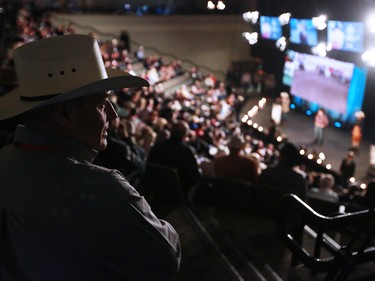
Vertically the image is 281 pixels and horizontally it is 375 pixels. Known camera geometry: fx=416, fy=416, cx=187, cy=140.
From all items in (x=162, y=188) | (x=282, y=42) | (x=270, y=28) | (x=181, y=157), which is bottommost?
(x=162, y=188)

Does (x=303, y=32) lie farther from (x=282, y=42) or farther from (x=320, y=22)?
(x=320, y=22)

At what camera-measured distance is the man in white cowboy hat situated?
113 cm

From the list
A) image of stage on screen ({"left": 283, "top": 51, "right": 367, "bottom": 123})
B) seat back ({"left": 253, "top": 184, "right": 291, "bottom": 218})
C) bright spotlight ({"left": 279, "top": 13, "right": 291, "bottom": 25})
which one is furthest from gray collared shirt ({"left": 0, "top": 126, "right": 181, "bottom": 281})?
bright spotlight ({"left": 279, "top": 13, "right": 291, "bottom": 25})

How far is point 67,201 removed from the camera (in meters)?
1.13

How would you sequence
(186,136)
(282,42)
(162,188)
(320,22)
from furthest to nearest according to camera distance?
(282,42)
(320,22)
(186,136)
(162,188)

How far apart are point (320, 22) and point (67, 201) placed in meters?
16.8

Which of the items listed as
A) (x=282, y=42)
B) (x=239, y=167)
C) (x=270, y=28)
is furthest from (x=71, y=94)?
(x=270, y=28)

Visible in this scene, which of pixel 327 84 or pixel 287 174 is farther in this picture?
pixel 327 84

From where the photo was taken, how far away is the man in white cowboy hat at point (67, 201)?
44.4 inches

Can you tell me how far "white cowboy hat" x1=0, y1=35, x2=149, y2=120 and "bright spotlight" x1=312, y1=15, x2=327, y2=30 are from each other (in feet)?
52.8

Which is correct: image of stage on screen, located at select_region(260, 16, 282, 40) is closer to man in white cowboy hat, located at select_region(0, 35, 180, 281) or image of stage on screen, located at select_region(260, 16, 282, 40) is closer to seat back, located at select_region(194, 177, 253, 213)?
seat back, located at select_region(194, 177, 253, 213)

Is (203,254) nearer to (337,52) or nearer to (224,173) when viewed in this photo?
(224,173)

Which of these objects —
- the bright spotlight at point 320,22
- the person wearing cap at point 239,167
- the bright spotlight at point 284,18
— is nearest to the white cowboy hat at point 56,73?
the person wearing cap at point 239,167

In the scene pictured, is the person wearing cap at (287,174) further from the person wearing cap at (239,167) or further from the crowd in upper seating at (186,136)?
the person wearing cap at (239,167)
